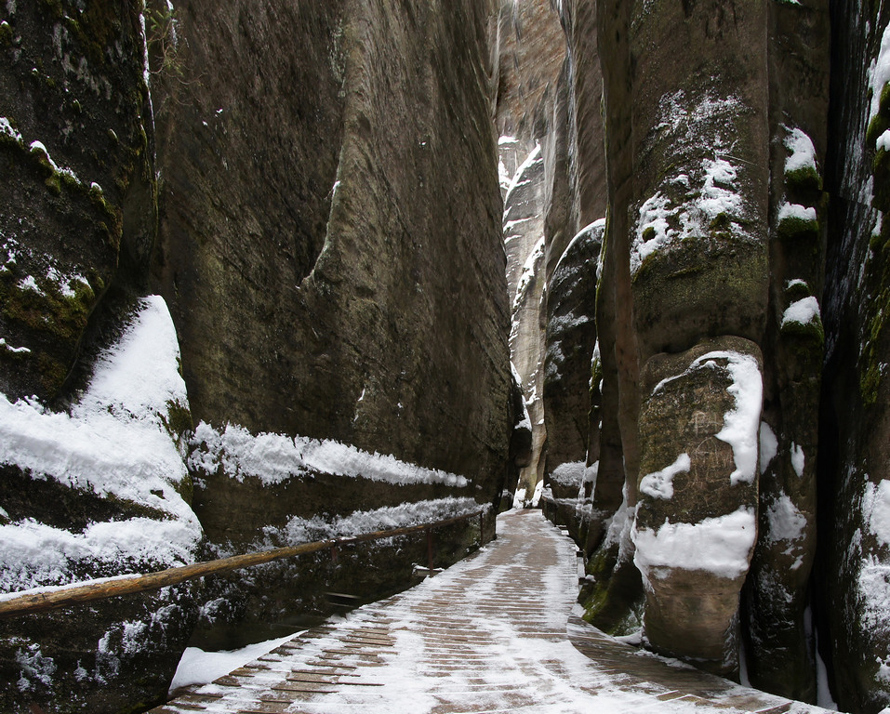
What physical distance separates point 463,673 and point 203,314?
9.89 ft

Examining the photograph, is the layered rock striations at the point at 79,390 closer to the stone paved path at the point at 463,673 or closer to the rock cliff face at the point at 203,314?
the rock cliff face at the point at 203,314

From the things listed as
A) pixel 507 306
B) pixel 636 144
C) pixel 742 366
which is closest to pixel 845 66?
pixel 636 144

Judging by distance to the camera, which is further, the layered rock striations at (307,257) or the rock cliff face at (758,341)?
the layered rock striations at (307,257)

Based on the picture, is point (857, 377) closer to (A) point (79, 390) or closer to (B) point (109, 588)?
(B) point (109, 588)

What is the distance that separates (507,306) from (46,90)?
39.2ft

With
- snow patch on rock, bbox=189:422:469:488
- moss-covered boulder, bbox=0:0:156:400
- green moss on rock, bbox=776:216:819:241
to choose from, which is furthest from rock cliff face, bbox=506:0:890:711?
moss-covered boulder, bbox=0:0:156:400

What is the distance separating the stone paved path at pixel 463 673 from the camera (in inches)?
99.0

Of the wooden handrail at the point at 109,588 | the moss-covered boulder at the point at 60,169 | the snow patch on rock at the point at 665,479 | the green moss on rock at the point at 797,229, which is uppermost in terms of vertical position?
the green moss on rock at the point at 797,229

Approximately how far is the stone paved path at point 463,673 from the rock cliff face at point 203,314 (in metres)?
0.49

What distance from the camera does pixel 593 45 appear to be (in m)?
12.3

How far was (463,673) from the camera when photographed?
3.02m

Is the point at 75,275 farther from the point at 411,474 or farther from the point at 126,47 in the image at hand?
the point at 411,474

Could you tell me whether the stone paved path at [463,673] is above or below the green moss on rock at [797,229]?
below

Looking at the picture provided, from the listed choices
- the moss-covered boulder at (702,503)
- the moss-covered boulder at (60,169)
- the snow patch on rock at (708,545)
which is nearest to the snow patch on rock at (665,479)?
the moss-covered boulder at (702,503)
